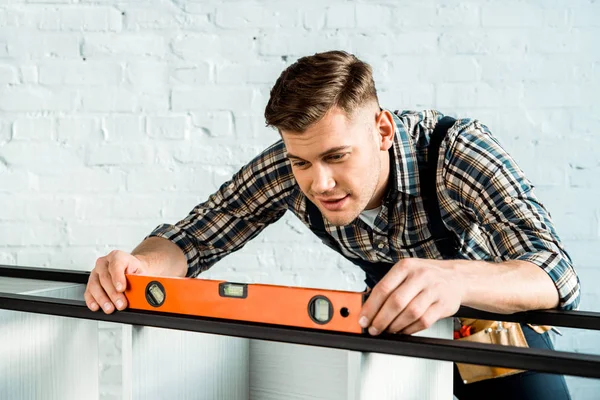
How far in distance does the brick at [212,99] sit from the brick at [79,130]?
25 centimetres

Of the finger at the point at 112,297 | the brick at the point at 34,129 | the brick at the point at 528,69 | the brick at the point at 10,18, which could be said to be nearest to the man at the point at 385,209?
the finger at the point at 112,297

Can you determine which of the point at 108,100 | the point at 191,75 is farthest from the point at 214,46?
the point at 108,100

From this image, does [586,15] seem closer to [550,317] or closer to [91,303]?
[550,317]

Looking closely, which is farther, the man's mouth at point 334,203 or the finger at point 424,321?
the man's mouth at point 334,203

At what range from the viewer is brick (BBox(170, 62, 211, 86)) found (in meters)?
2.09

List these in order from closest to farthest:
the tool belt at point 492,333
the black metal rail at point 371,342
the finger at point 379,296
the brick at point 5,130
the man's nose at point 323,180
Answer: the black metal rail at point 371,342 < the finger at point 379,296 < the man's nose at point 323,180 < the tool belt at point 492,333 < the brick at point 5,130

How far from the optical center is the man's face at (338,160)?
1.30 meters

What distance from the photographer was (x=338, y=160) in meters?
1.32

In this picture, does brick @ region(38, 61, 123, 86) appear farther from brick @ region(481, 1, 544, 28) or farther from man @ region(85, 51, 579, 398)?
brick @ region(481, 1, 544, 28)

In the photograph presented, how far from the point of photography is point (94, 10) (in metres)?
2.11

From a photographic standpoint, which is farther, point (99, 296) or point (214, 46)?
point (214, 46)

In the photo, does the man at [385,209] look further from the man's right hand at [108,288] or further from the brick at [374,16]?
the brick at [374,16]

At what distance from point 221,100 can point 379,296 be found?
1.33 metres

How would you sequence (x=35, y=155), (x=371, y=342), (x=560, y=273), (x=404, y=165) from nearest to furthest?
(x=371, y=342)
(x=560, y=273)
(x=404, y=165)
(x=35, y=155)
